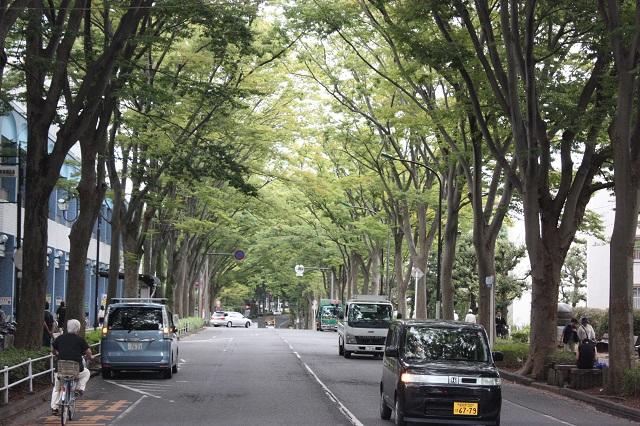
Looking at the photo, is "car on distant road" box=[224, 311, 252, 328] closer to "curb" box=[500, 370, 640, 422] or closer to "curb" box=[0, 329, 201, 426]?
"curb" box=[500, 370, 640, 422]

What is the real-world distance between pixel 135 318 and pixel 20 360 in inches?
222

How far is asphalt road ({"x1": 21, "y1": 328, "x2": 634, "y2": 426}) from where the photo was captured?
1585cm

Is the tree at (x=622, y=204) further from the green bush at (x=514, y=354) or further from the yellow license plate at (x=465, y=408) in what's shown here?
the green bush at (x=514, y=354)

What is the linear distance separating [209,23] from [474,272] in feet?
143

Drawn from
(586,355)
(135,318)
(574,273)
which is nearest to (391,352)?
(586,355)

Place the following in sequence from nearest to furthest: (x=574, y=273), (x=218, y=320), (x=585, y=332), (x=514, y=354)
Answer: (x=585, y=332), (x=514, y=354), (x=574, y=273), (x=218, y=320)

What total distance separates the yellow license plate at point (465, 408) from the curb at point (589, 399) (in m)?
5.60

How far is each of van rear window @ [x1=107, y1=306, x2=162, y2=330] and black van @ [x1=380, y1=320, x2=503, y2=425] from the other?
1021cm

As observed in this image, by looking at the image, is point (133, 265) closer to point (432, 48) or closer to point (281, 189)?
point (432, 48)

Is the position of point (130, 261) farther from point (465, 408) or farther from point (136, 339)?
point (465, 408)

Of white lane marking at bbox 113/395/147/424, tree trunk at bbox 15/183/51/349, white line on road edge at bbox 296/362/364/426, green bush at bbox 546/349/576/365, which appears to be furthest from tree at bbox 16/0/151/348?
green bush at bbox 546/349/576/365

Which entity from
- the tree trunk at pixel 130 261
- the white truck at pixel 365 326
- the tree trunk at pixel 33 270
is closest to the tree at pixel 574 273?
the white truck at pixel 365 326

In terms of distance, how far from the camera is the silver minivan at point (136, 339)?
23125 millimetres

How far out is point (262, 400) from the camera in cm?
1895
